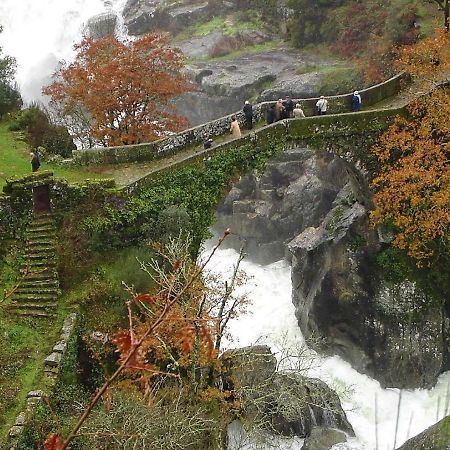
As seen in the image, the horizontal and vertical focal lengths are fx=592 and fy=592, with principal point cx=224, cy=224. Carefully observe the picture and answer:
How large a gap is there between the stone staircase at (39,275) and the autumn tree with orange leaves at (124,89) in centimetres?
682

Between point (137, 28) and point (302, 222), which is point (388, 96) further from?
point (137, 28)

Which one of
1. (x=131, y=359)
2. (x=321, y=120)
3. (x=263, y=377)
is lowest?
(x=263, y=377)

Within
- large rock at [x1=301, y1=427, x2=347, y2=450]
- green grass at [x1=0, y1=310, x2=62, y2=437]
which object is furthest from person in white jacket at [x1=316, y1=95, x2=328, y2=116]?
green grass at [x1=0, y1=310, x2=62, y2=437]

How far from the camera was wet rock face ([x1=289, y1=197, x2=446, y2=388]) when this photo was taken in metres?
22.2

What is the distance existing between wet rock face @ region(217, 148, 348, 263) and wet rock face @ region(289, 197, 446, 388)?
804cm

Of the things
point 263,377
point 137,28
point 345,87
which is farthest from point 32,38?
point 263,377

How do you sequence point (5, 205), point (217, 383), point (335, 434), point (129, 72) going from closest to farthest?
1. point (217, 383)
2. point (5, 205)
3. point (335, 434)
4. point (129, 72)

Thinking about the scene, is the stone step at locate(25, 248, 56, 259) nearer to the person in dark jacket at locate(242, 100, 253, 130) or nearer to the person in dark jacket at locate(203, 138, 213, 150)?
the person in dark jacket at locate(203, 138, 213, 150)

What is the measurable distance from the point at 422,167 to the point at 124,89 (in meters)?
12.1

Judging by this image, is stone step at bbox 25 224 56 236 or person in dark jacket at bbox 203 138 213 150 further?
person in dark jacket at bbox 203 138 213 150

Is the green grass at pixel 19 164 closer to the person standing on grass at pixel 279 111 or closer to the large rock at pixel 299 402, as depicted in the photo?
the person standing on grass at pixel 279 111

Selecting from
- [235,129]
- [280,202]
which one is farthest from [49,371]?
[280,202]

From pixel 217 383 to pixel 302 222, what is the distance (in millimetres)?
18947

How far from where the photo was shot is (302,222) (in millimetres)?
33844
